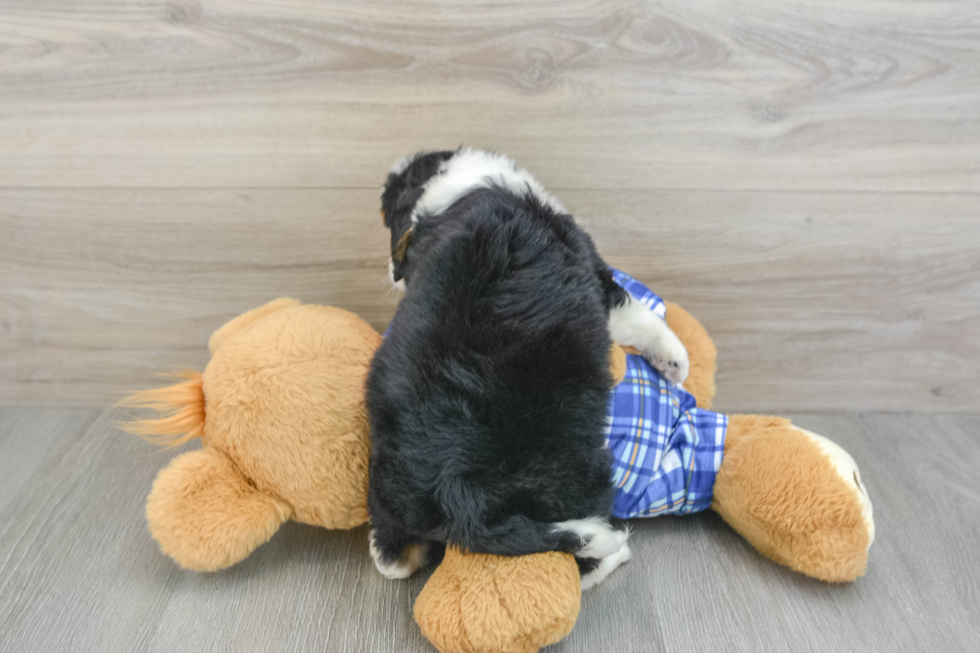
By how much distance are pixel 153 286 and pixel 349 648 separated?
0.62m

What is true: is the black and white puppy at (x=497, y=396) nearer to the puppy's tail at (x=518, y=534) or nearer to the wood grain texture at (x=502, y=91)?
the puppy's tail at (x=518, y=534)

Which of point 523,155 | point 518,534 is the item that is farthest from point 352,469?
point 523,155

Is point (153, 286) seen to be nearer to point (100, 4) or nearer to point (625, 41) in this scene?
point (100, 4)

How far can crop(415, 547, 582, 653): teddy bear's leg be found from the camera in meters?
0.56

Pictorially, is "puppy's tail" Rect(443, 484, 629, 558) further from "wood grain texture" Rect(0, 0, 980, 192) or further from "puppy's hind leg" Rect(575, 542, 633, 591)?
"wood grain texture" Rect(0, 0, 980, 192)

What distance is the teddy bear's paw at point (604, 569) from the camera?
686 millimetres

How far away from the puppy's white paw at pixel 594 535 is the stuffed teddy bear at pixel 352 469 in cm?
3

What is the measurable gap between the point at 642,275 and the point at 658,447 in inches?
11.8

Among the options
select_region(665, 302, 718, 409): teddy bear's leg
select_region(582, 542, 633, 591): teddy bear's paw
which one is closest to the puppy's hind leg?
select_region(582, 542, 633, 591): teddy bear's paw

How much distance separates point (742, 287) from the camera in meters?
0.94

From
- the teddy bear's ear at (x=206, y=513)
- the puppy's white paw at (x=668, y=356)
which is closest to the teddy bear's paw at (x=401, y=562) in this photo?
the teddy bear's ear at (x=206, y=513)

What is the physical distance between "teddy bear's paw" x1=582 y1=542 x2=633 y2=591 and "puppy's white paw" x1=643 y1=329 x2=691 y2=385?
21 centimetres

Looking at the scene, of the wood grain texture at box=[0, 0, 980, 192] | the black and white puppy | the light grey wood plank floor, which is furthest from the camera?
the wood grain texture at box=[0, 0, 980, 192]

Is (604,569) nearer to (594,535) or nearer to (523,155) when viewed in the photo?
(594,535)
